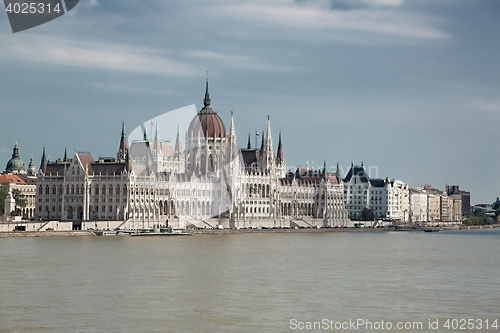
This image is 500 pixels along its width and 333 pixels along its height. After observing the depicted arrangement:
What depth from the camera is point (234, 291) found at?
140 feet

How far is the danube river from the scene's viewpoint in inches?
1347

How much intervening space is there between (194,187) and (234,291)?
85624 mm

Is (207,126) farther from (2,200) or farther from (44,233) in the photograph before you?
(44,233)

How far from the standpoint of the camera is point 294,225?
472 feet

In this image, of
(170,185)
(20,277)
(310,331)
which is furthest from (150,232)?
(310,331)

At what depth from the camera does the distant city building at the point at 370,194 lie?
6890 inches

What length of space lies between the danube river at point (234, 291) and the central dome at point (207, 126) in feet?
249

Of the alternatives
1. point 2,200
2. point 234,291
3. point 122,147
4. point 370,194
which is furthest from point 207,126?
point 234,291

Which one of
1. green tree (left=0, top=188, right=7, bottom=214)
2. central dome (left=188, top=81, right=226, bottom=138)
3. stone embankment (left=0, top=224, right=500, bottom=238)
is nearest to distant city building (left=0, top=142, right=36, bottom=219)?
green tree (left=0, top=188, right=7, bottom=214)

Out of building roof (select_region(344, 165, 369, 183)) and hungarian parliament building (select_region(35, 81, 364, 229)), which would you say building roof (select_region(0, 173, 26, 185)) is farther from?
building roof (select_region(344, 165, 369, 183))

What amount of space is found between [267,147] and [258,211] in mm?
11692

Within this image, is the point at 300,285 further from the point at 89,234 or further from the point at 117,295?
the point at 89,234

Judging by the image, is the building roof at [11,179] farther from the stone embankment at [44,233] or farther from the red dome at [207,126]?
the stone embankment at [44,233]

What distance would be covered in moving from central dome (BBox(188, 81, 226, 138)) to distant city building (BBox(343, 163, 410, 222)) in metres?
37.6
